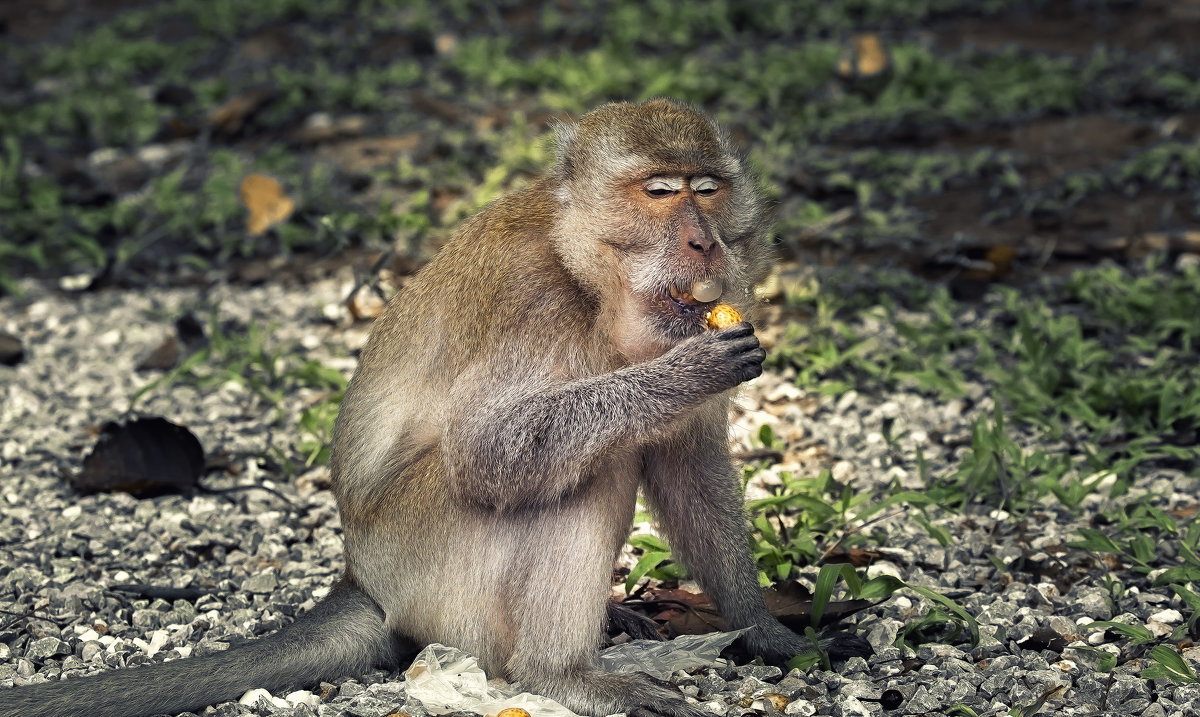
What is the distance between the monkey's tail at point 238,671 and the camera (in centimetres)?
278

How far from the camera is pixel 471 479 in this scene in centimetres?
309

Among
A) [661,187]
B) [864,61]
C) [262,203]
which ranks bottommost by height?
[661,187]

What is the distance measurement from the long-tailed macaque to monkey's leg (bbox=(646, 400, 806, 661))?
6.1 inches

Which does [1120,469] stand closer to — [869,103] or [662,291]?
[662,291]

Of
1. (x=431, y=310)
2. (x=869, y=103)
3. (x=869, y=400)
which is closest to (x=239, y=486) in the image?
(x=431, y=310)

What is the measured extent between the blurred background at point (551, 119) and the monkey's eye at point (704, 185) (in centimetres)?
184

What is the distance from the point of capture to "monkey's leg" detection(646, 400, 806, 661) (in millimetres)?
3518

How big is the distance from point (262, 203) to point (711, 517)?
3.74m

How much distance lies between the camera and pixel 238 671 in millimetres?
2955

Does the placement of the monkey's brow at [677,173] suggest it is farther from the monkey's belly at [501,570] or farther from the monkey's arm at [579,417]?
the monkey's belly at [501,570]

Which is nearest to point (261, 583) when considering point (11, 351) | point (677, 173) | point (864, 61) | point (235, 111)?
point (677, 173)

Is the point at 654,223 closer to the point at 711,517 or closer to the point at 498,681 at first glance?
the point at 711,517

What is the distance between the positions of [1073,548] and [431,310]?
2.06 metres

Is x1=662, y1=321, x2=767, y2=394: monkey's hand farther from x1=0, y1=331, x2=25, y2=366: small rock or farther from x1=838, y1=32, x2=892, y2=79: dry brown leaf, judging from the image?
x1=838, y1=32, x2=892, y2=79: dry brown leaf
